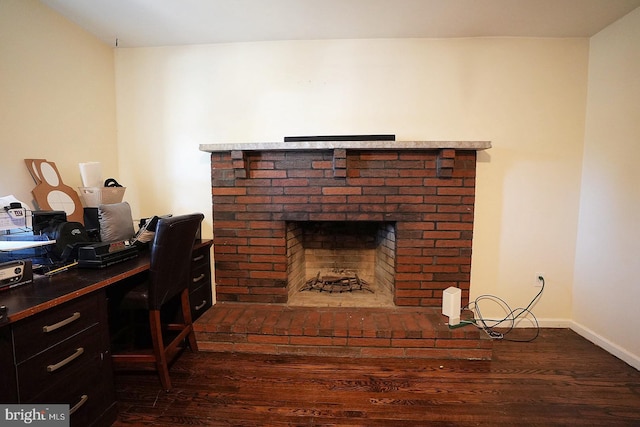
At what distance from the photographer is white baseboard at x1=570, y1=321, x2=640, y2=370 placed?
5.74ft

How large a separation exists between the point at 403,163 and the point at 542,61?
1.38 meters

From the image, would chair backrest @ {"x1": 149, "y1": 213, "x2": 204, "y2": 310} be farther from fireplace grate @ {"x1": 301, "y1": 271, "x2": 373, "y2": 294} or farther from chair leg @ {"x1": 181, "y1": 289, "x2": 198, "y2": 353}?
fireplace grate @ {"x1": 301, "y1": 271, "x2": 373, "y2": 294}

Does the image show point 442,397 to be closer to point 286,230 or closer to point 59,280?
point 286,230

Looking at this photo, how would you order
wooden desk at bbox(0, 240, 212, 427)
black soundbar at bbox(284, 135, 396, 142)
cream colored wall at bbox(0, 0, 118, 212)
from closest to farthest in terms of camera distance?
wooden desk at bbox(0, 240, 212, 427) < cream colored wall at bbox(0, 0, 118, 212) < black soundbar at bbox(284, 135, 396, 142)

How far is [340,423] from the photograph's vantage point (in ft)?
4.27

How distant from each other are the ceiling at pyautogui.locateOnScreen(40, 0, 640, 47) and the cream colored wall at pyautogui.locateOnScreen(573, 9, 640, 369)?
0.28 m

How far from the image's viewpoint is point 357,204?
83.4 inches

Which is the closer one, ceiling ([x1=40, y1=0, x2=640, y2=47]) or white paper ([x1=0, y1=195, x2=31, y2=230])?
white paper ([x1=0, y1=195, x2=31, y2=230])

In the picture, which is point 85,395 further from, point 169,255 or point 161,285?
point 169,255

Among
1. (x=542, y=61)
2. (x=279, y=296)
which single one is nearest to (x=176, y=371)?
(x=279, y=296)

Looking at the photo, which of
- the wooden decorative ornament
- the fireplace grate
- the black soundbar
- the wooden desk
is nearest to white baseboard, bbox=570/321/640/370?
the fireplace grate

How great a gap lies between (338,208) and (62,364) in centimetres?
175

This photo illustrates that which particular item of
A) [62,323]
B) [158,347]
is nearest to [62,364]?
[62,323]

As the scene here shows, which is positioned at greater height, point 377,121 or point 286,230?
point 377,121
